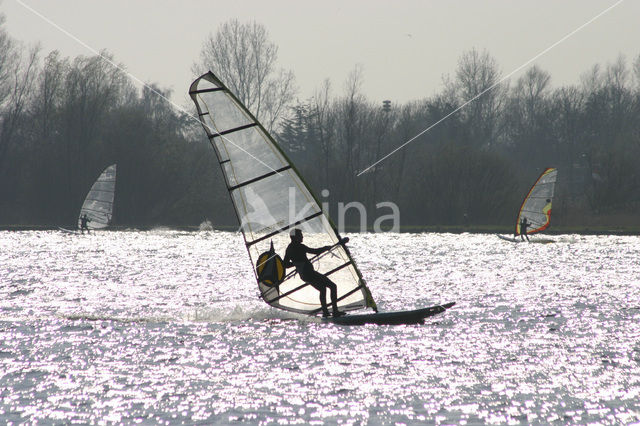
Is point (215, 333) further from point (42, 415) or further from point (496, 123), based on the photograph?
point (496, 123)

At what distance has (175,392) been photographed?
333 inches

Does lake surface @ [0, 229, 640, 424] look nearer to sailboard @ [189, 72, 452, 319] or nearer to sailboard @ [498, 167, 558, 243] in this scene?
sailboard @ [189, 72, 452, 319]

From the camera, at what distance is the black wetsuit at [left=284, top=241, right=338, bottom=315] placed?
38.6 feet

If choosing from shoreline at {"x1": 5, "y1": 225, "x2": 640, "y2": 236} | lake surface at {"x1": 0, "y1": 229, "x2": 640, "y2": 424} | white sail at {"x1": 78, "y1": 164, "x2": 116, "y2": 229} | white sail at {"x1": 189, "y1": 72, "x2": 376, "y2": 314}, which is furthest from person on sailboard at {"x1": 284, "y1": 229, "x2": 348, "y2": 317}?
shoreline at {"x1": 5, "y1": 225, "x2": 640, "y2": 236}

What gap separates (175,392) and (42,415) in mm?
1437

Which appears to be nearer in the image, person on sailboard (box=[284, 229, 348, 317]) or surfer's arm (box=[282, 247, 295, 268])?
person on sailboard (box=[284, 229, 348, 317])

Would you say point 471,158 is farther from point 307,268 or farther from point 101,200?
point 307,268

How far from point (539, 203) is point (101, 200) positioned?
72.5 ft

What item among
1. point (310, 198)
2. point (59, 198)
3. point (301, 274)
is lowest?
point (301, 274)

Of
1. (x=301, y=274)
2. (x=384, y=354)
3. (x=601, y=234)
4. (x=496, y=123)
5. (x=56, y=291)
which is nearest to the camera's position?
(x=384, y=354)

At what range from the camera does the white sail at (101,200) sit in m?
41.2

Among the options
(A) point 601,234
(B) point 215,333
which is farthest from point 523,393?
(A) point 601,234

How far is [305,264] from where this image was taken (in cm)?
1188

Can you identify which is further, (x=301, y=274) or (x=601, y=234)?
(x=601, y=234)
